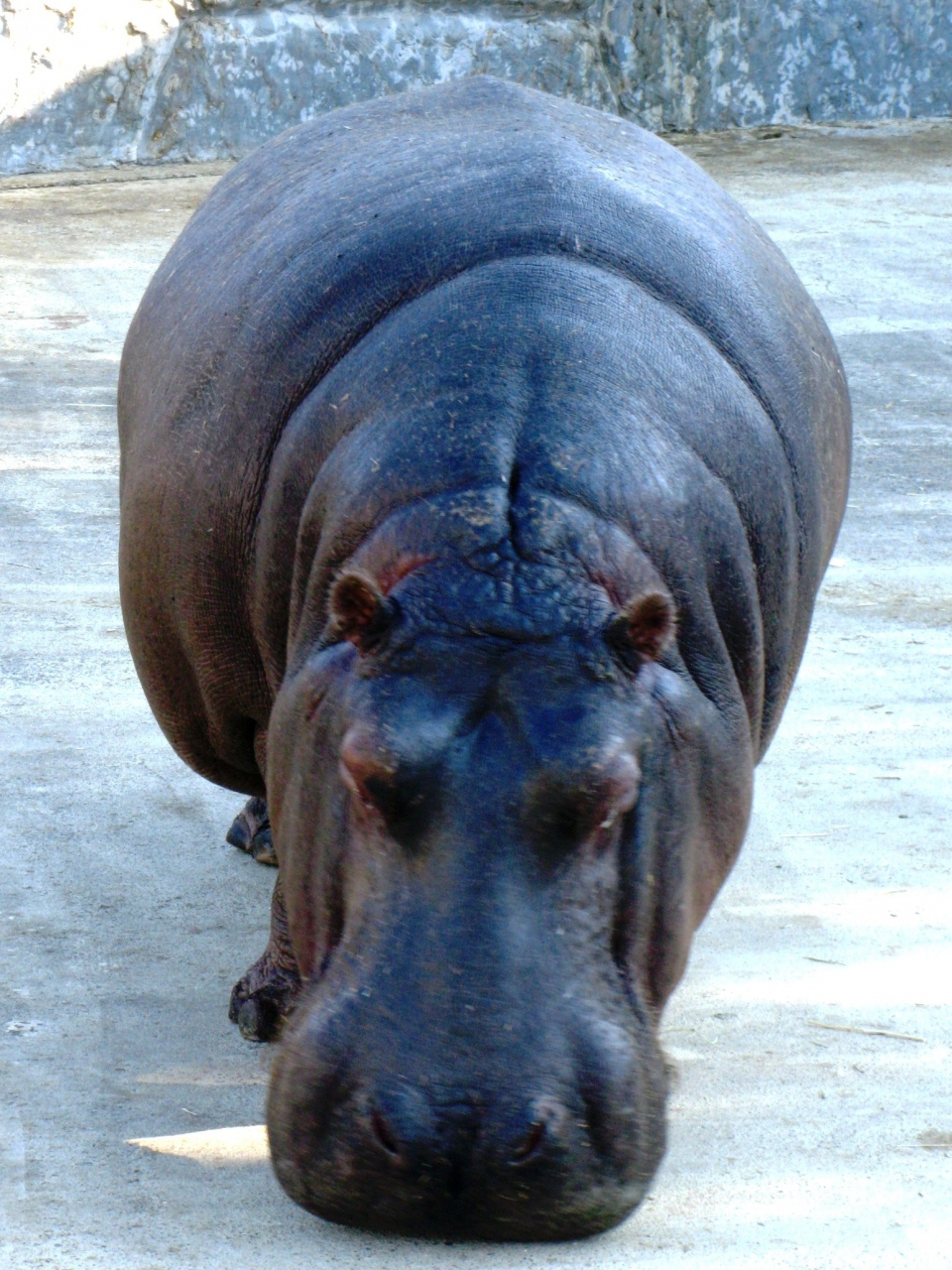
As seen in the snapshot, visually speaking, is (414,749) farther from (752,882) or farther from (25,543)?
(25,543)

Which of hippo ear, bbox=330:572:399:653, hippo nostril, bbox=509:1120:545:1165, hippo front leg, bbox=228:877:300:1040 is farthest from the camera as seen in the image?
hippo front leg, bbox=228:877:300:1040

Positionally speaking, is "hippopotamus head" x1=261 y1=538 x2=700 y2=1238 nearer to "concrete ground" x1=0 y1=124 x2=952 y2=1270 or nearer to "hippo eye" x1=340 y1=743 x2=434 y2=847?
"hippo eye" x1=340 y1=743 x2=434 y2=847

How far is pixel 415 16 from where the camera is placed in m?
10.5

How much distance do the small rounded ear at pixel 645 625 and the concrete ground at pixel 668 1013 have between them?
78cm

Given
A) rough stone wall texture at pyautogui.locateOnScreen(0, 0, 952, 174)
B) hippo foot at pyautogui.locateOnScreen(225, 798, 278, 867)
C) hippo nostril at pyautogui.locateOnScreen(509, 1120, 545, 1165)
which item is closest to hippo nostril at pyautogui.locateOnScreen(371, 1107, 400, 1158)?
hippo nostril at pyautogui.locateOnScreen(509, 1120, 545, 1165)

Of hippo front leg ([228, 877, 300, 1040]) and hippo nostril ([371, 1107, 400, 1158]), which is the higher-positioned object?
hippo nostril ([371, 1107, 400, 1158])

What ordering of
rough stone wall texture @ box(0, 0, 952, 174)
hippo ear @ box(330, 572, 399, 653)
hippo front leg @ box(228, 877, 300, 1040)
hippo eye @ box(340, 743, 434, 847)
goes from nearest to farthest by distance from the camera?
hippo eye @ box(340, 743, 434, 847), hippo ear @ box(330, 572, 399, 653), hippo front leg @ box(228, 877, 300, 1040), rough stone wall texture @ box(0, 0, 952, 174)

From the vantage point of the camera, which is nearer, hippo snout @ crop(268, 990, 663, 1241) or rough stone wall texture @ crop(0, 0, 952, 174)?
hippo snout @ crop(268, 990, 663, 1241)

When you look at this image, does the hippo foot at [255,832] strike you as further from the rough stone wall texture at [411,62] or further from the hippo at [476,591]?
the rough stone wall texture at [411,62]

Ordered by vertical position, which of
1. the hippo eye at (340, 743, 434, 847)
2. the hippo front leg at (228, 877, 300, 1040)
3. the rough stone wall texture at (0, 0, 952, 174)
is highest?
the hippo eye at (340, 743, 434, 847)

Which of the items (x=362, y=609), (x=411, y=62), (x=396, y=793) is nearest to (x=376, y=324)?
(x=362, y=609)

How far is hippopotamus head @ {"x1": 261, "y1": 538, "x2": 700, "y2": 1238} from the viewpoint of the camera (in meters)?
1.81

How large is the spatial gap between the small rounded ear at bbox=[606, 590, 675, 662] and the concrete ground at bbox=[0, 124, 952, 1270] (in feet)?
2.56

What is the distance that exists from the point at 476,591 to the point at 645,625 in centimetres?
20
